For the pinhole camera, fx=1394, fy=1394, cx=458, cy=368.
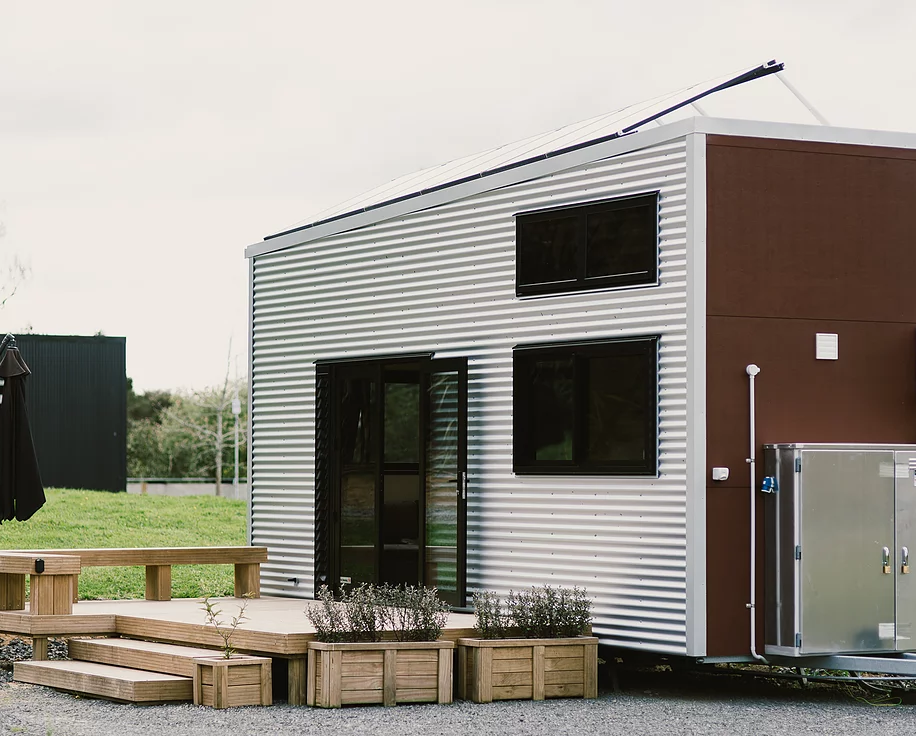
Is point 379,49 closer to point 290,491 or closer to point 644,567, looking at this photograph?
point 290,491

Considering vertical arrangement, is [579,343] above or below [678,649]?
above

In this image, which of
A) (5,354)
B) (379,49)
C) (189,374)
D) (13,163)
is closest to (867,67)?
(379,49)

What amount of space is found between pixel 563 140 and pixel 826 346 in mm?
2754

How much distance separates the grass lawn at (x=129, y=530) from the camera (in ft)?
47.7

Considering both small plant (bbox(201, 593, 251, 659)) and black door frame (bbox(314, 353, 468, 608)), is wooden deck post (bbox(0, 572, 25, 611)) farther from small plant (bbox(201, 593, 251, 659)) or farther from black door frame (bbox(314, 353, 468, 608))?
black door frame (bbox(314, 353, 468, 608))

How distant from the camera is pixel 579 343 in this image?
911 cm

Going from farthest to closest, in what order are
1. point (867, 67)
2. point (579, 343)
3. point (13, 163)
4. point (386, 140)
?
point (13, 163) → point (386, 140) → point (867, 67) → point (579, 343)

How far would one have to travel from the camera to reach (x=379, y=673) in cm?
813

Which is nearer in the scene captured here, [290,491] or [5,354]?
[5,354]

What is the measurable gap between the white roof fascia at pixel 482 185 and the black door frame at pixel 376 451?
1.09 metres

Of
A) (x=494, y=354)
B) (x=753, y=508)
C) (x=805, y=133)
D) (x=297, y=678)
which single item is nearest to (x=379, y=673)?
(x=297, y=678)

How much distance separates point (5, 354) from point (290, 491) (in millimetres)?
2634

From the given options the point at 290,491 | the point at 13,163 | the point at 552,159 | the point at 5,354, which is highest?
the point at 13,163

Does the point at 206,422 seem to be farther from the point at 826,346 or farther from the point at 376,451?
the point at 826,346
